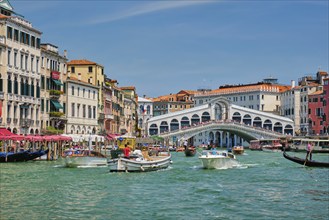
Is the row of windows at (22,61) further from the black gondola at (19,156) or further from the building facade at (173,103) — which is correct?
the building facade at (173,103)

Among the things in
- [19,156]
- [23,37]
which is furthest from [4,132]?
[23,37]

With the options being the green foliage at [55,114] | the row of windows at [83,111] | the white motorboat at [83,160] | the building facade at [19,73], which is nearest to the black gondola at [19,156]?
the white motorboat at [83,160]

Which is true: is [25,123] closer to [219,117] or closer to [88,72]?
[88,72]

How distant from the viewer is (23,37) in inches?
1340

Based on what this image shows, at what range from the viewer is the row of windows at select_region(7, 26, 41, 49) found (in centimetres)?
3269

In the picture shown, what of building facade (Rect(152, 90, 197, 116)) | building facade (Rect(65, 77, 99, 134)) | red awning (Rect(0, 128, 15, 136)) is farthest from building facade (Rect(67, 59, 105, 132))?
building facade (Rect(152, 90, 197, 116))

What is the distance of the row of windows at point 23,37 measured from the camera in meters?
32.7

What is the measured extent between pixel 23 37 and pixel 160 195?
65.4ft

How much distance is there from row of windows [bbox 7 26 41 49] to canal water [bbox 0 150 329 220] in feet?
35.1

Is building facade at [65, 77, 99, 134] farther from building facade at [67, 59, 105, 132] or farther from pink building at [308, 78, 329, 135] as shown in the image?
pink building at [308, 78, 329, 135]

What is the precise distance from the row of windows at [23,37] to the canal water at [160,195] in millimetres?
10689

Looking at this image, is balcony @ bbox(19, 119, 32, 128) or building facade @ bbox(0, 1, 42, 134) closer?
building facade @ bbox(0, 1, 42, 134)

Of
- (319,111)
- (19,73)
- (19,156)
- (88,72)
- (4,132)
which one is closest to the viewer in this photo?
(19,156)

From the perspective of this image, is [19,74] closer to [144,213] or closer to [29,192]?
[29,192]
